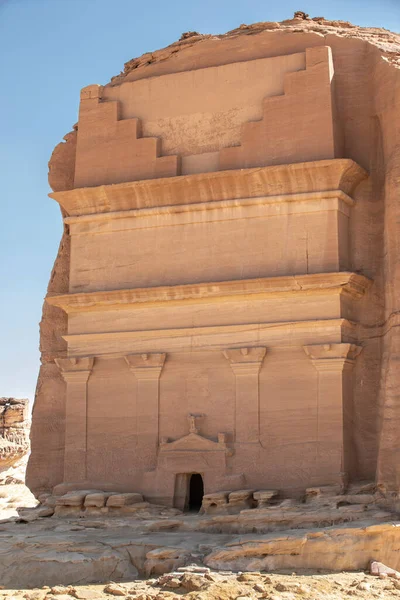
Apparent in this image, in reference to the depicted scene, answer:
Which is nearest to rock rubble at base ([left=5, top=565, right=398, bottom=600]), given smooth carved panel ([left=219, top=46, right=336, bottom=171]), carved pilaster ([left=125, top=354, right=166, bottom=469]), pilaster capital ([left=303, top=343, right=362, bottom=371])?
pilaster capital ([left=303, top=343, right=362, bottom=371])

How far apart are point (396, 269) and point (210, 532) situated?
5.38 meters

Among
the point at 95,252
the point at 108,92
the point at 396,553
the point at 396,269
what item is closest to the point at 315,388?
the point at 396,269

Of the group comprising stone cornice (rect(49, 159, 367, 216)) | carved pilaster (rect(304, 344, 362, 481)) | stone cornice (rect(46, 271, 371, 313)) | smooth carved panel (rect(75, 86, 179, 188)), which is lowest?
carved pilaster (rect(304, 344, 362, 481))

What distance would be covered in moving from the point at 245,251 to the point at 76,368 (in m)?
4.01

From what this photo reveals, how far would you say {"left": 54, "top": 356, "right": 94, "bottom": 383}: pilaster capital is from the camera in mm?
20609

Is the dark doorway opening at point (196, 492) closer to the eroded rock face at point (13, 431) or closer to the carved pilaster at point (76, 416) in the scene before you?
the carved pilaster at point (76, 416)

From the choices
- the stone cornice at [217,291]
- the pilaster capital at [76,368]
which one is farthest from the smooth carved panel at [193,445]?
the stone cornice at [217,291]

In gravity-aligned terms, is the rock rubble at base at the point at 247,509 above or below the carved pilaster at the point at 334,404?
below

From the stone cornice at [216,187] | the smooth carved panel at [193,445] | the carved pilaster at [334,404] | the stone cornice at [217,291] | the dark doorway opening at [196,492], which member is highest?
the stone cornice at [216,187]

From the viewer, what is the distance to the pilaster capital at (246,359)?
19141mm

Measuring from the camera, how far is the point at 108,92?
2208cm

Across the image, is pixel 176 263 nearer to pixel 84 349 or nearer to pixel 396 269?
pixel 84 349

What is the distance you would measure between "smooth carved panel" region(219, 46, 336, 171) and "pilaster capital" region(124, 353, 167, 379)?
3.79 meters

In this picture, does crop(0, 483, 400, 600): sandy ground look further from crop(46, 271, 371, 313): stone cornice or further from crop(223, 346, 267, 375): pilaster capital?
crop(46, 271, 371, 313): stone cornice
